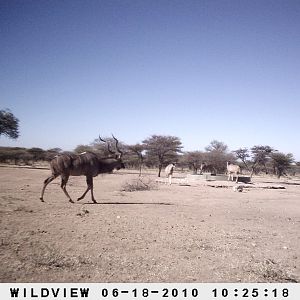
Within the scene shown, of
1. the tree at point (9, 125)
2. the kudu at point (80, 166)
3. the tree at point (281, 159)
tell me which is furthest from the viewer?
the tree at point (281, 159)

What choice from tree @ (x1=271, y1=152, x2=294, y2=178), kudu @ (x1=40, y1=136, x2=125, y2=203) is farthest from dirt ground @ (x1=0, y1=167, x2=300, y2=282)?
tree @ (x1=271, y1=152, x2=294, y2=178)

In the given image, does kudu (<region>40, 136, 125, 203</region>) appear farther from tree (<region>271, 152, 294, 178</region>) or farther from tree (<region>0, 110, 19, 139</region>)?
tree (<region>271, 152, 294, 178</region>)

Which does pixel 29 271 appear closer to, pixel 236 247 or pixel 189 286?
pixel 189 286

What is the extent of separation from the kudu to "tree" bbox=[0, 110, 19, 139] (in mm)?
30606

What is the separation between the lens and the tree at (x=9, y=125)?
40562mm

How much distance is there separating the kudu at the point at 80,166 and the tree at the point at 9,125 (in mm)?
30606

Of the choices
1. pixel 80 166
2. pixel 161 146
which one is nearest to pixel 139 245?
pixel 80 166

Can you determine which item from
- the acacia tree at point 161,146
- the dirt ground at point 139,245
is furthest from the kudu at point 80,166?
the acacia tree at point 161,146

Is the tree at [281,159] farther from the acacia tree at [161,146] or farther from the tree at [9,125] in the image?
the tree at [9,125]

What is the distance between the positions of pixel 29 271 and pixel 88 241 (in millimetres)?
1977

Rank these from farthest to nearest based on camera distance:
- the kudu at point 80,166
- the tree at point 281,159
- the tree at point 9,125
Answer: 1. the tree at point 281,159
2. the tree at point 9,125
3. the kudu at point 80,166

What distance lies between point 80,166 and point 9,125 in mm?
31508

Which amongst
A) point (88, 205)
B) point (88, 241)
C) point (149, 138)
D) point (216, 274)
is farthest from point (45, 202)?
point (149, 138)

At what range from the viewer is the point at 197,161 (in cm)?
4772
